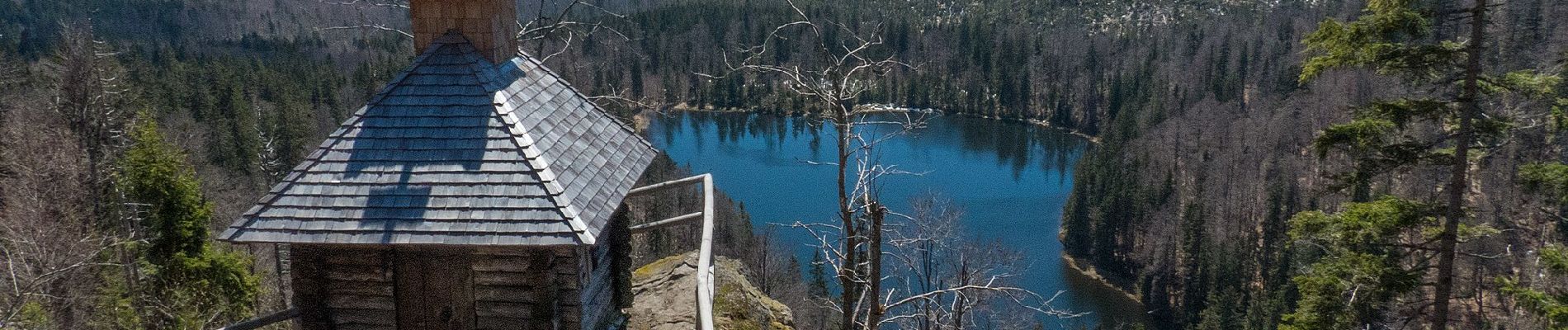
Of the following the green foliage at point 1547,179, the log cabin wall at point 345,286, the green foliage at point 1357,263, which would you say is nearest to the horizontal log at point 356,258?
the log cabin wall at point 345,286

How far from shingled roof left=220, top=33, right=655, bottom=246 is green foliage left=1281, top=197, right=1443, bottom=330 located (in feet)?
25.7

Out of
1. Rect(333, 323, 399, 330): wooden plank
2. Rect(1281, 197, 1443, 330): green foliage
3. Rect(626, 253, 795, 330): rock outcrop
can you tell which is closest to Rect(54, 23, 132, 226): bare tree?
Rect(626, 253, 795, 330): rock outcrop

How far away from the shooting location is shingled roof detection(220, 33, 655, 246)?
9094 millimetres

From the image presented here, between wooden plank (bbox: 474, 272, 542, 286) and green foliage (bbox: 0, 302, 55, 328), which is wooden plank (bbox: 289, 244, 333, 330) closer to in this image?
wooden plank (bbox: 474, 272, 542, 286)

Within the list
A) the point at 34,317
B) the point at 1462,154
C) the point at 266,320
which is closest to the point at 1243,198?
the point at 1462,154

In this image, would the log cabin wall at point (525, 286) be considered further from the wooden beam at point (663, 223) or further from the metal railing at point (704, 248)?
the wooden beam at point (663, 223)

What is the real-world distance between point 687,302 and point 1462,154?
A: 8498 millimetres

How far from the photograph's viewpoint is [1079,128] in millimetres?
101000

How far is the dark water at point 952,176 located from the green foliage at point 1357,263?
29.9m

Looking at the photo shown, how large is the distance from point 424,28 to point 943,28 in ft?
412

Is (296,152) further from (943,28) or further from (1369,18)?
(943,28)

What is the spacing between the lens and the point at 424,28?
36.4 feet

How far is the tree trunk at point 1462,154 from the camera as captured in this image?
11.1 m

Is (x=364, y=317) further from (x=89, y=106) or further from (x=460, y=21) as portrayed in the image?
(x=89, y=106)
